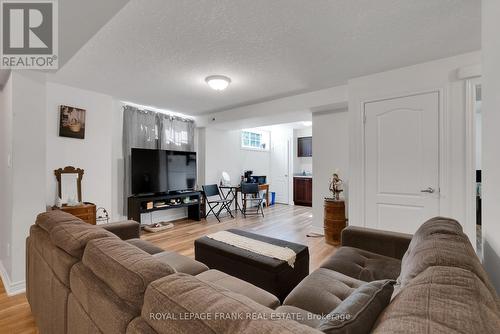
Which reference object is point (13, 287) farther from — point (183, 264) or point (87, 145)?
point (87, 145)

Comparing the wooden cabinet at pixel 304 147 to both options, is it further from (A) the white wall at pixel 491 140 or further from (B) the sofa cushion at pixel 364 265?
(A) the white wall at pixel 491 140

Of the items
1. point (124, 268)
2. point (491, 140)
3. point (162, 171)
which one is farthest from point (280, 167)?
point (124, 268)

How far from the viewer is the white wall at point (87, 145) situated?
129 inches

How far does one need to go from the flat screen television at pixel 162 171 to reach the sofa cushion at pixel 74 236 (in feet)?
9.80

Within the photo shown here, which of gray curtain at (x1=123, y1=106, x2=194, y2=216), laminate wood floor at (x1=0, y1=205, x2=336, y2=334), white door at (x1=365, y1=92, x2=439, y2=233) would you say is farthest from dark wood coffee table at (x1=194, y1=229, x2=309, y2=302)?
gray curtain at (x1=123, y1=106, x2=194, y2=216)

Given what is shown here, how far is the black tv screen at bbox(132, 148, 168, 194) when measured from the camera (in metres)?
4.23

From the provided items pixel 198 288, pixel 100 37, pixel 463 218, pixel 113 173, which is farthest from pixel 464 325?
pixel 113 173

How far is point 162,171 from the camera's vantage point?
15.1 ft

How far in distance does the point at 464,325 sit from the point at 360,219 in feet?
9.44

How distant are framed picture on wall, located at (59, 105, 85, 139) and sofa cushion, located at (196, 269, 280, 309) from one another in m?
3.02

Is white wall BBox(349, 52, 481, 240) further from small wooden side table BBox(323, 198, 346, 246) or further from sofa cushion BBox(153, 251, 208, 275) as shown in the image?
sofa cushion BBox(153, 251, 208, 275)

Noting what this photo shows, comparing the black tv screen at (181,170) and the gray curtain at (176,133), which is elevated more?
the gray curtain at (176,133)

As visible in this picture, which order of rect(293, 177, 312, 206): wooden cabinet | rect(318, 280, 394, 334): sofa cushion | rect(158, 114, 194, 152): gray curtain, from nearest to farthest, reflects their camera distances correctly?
rect(318, 280, 394, 334): sofa cushion < rect(158, 114, 194, 152): gray curtain < rect(293, 177, 312, 206): wooden cabinet

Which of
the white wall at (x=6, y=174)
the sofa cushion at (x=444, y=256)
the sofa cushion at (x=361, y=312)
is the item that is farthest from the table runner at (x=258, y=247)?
the white wall at (x=6, y=174)
